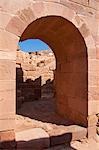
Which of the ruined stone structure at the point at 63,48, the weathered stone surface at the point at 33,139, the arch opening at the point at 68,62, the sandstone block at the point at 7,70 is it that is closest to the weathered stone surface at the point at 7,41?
the ruined stone structure at the point at 63,48

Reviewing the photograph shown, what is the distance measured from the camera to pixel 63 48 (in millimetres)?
6438

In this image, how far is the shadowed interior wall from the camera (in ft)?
18.3

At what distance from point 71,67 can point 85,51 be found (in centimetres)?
77

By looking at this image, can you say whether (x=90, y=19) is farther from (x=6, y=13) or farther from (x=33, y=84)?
(x=33, y=84)

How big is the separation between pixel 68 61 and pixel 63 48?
1.35ft

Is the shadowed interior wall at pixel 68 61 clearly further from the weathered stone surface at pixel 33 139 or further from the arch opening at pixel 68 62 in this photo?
the weathered stone surface at pixel 33 139

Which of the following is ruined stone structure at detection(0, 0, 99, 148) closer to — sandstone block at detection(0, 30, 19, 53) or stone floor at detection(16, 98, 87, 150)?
sandstone block at detection(0, 30, 19, 53)

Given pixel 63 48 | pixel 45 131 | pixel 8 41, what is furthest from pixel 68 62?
pixel 8 41

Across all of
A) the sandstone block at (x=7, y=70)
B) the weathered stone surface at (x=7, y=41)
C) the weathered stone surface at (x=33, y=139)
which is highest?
the weathered stone surface at (x=7, y=41)

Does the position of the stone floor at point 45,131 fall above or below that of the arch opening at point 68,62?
below

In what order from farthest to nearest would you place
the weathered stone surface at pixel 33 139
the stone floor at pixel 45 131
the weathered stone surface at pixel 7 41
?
the stone floor at pixel 45 131 → the weathered stone surface at pixel 33 139 → the weathered stone surface at pixel 7 41

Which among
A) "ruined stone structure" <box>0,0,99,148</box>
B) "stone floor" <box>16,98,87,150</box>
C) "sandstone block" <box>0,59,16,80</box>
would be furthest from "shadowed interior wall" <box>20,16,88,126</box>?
"sandstone block" <box>0,59,16,80</box>

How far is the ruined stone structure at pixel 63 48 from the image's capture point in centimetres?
437

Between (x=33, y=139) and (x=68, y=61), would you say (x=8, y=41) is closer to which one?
(x=33, y=139)
